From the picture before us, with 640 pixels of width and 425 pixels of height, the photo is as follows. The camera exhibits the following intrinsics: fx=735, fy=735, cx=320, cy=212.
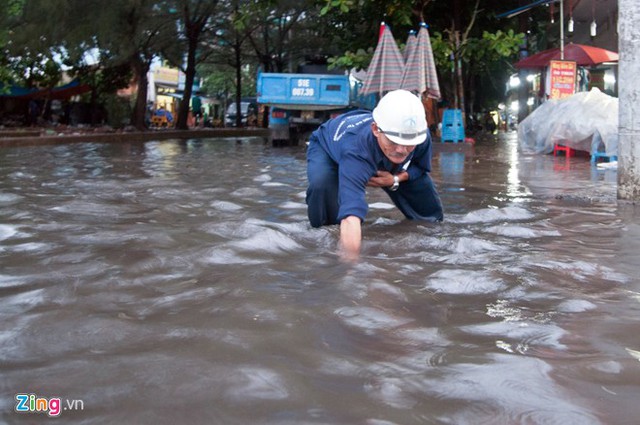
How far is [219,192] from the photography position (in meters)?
7.59

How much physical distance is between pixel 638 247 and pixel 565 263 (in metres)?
0.81

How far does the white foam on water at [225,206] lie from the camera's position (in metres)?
6.28

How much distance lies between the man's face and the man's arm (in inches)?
18.2

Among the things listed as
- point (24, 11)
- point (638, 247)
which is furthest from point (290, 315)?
point (24, 11)

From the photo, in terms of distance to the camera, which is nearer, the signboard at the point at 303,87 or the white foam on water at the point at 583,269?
the white foam on water at the point at 583,269

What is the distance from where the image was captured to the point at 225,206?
643 cm

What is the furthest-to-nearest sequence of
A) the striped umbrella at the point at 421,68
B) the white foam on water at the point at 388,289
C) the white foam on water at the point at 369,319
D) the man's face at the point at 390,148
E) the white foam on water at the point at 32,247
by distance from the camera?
the striped umbrella at the point at 421,68 → the white foam on water at the point at 32,247 → the man's face at the point at 390,148 → the white foam on water at the point at 388,289 → the white foam on water at the point at 369,319

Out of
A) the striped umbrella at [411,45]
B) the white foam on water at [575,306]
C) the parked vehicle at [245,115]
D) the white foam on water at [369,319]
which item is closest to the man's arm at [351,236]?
the white foam on water at [369,319]

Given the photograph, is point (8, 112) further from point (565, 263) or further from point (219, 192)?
point (565, 263)

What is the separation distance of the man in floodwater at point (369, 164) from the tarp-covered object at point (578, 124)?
672 centimetres

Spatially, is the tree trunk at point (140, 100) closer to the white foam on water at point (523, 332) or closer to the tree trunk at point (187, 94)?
the tree trunk at point (187, 94)

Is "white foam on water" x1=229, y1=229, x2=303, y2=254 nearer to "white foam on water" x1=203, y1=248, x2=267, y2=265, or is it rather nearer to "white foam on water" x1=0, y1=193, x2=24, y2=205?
"white foam on water" x1=203, y1=248, x2=267, y2=265

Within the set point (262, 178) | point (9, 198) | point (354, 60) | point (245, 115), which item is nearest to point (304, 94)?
point (354, 60)

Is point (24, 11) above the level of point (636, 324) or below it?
above
